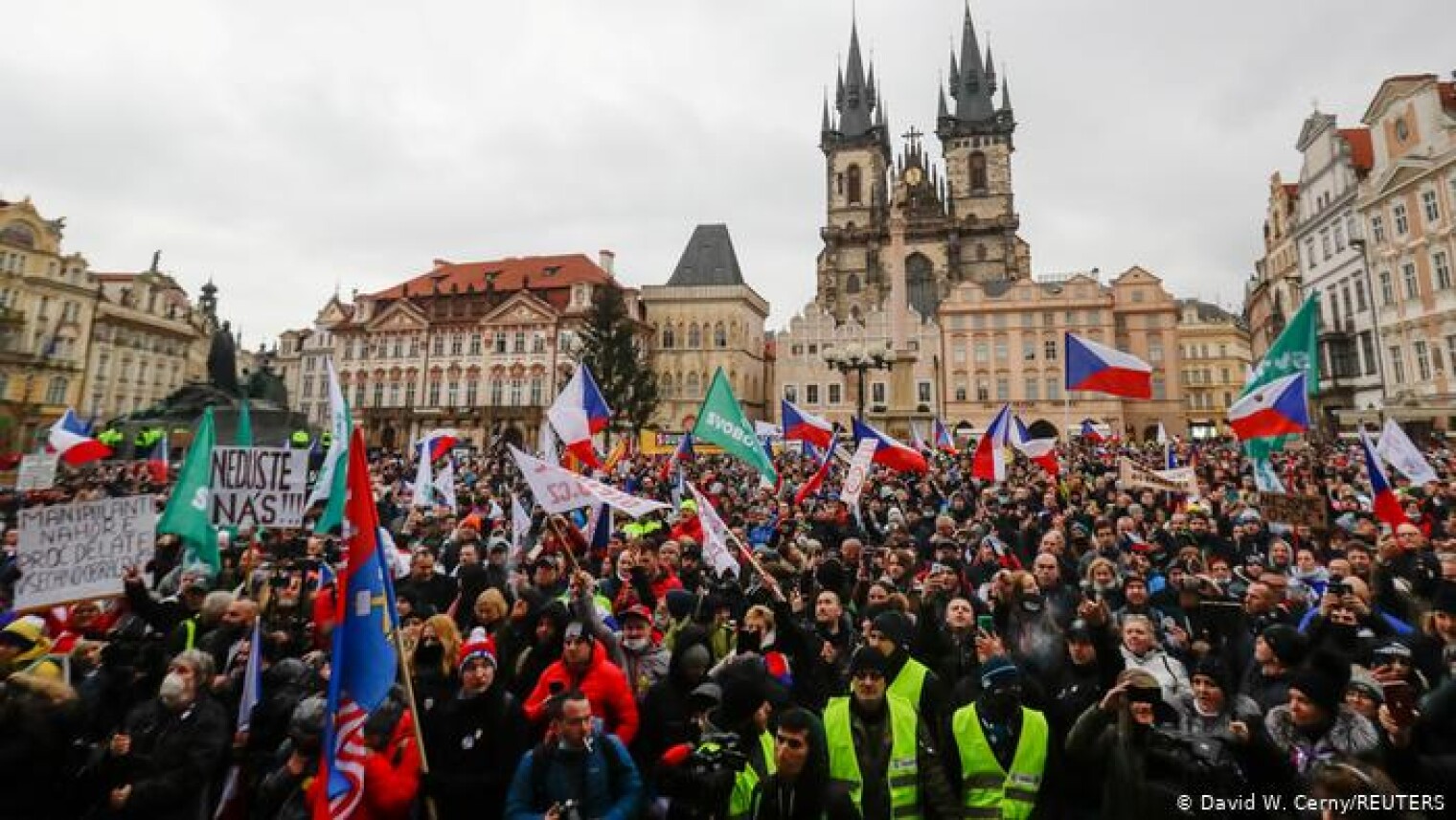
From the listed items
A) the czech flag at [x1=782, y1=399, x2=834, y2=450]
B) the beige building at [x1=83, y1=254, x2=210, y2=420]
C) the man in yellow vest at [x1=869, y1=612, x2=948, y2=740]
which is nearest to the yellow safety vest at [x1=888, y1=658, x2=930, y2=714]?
the man in yellow vest at [x1=869, y1=612, x2=948, y2=740]

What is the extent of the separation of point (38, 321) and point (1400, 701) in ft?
220

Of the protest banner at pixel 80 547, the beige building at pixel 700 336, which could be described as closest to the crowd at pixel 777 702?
the protest banner at pixel 80 547

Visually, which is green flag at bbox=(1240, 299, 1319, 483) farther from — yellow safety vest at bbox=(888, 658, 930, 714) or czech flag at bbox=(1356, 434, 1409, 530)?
yellow safety vest at bbox=(888, 658, 930, 714)

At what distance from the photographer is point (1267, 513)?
360 inches

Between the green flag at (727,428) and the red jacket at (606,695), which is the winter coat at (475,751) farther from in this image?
the green flag at (727,428)

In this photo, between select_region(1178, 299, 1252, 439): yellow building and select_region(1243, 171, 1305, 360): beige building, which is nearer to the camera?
select_region(1243, 171, 1305, 360): beige building

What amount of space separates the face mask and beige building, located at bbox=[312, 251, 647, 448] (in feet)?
150

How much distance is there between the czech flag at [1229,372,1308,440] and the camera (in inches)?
350

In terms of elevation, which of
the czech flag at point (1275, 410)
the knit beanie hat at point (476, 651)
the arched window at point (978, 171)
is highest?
the arched window at point (978, 171)

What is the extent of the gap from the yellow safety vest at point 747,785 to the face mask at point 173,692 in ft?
9.27

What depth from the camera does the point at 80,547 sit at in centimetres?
514

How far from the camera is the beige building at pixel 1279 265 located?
1590 inches

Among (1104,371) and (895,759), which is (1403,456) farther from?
(895,759)

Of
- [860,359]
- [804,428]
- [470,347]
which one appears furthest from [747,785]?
[470,347]
